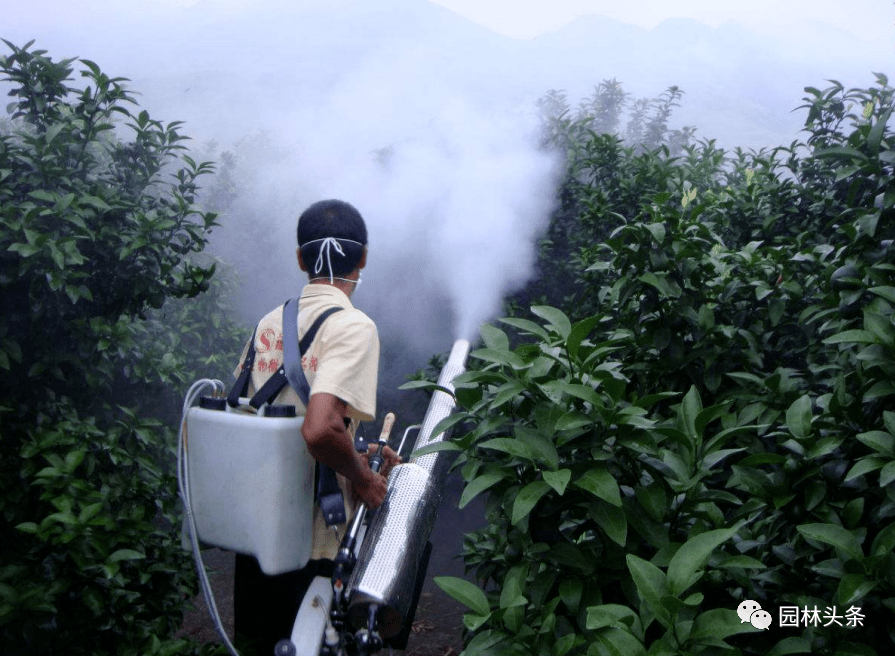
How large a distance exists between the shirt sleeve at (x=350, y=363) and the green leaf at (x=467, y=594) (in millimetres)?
754

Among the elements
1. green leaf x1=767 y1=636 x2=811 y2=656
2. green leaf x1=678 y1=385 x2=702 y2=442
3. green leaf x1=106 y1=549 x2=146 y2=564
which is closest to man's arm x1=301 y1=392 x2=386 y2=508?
green leaf x1=106 y1=549 x2=146 y2=564

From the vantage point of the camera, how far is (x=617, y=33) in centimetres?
602

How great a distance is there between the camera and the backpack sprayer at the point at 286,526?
7.07 ft

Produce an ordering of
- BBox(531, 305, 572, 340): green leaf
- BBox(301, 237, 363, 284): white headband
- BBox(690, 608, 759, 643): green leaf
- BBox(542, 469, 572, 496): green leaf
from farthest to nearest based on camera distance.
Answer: BBox(301, 237, 363, 284): white headband, BBox(531, 305, 572, 340): green leaf, BBox(542, 469, 572, 496): green leaf, BBox(690, 608, 759, 643): green leaf

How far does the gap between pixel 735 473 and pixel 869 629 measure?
1.20 feet

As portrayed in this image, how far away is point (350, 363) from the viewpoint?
2205 millimetres

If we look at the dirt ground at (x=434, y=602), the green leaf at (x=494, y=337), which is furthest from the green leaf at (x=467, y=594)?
the dirt ground at (x=434, y=602)

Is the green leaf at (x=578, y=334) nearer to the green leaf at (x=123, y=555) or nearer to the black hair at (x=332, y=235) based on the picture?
the black hair at (x=332, y=235)

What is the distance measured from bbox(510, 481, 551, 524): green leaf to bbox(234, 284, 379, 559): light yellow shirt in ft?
2.69

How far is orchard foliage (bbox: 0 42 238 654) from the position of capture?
94.0 inches

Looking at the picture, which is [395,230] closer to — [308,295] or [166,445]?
[166,445]

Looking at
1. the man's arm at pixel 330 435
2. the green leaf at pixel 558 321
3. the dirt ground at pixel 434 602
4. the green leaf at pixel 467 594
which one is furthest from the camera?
the dirt ground at pixel 434 602

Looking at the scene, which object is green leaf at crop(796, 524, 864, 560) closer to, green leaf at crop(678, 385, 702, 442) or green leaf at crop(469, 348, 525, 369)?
green leaf at crop(678, 385, 702, 442)

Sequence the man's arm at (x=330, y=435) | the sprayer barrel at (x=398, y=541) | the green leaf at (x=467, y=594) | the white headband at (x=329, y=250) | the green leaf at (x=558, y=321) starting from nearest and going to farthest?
1. the green leaf at (x=467, y=594)
2. the green leaf at (x=558, y=321)
3. the man's arm at (x=330, y=435)
4. the sprayer barrel at (x=398, y=541)
5. the white headband at (x=329, y=250)
